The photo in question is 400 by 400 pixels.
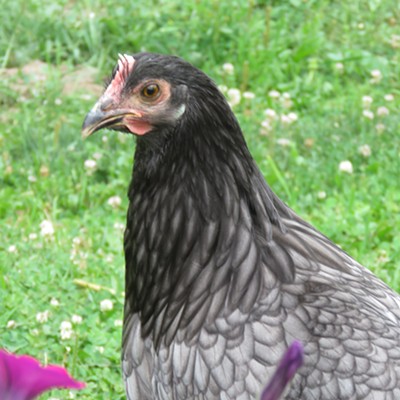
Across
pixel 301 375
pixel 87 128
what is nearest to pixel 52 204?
pixel 87 128

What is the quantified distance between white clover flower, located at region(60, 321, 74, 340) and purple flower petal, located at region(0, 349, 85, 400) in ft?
8.89

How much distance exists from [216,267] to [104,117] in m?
0.52

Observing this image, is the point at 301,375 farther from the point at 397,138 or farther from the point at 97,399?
the point at 397,138

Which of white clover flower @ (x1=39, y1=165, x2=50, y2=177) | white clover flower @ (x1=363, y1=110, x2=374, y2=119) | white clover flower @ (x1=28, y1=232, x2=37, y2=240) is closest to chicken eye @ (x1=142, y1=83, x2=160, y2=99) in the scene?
white clover flower @ (x1=28, y1=232, x2=37, y2=240)

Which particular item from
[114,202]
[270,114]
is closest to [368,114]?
[270,114]

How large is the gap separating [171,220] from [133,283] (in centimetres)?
29

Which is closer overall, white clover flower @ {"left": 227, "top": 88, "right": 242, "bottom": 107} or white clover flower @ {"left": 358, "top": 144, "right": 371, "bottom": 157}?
white clover flower @ {"left": 358, "top": 144, "right": 371, "bottom": 157}

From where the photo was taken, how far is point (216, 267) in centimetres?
246

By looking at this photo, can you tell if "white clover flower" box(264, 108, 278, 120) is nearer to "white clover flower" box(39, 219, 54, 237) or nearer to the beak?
"white clover flower" box(39, 219, 54, 237)

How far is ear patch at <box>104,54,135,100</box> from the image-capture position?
95.8 inches

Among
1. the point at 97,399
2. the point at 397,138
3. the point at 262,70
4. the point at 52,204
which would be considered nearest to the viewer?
the point at 97,399

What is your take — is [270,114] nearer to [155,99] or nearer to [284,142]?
[284,142]

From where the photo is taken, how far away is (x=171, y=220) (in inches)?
97.1

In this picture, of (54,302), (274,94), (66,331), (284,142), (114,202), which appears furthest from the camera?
(274,94)
